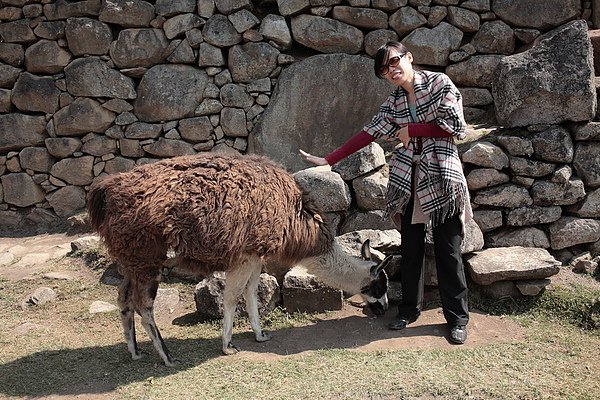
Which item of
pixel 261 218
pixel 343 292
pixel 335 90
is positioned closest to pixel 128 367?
pixel 261 218

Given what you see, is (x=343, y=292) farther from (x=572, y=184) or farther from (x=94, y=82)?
(x=94, y=82)

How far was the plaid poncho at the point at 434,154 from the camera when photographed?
4445 mm

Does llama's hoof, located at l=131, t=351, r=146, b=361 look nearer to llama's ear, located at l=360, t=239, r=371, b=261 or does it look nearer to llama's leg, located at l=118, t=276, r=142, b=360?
llama's leg, located at l=118, t=276, r=142, b=360

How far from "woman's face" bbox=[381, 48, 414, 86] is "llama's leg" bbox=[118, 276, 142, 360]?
2648 millimetres

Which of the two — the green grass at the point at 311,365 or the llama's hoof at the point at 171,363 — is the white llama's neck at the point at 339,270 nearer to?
the green grass at the point at 311,365

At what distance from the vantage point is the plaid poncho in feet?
14.6

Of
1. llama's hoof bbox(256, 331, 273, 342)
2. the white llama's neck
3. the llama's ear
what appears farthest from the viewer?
the llama's ear

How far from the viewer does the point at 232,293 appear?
473 cm

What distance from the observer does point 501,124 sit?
6113 mm

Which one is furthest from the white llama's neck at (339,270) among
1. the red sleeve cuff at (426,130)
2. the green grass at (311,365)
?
the red sleeve cuff at (426,130)

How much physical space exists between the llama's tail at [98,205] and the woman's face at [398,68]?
242 cm

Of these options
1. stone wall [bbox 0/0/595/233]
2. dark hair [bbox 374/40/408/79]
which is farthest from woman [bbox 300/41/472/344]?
stone wall [bbox 0/0/595/233]

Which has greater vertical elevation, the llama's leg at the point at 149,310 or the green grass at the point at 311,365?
the llama's leg at the point at 149,310

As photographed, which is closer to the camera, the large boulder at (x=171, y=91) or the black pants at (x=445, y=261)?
the black pants at (x=445, y=261)
